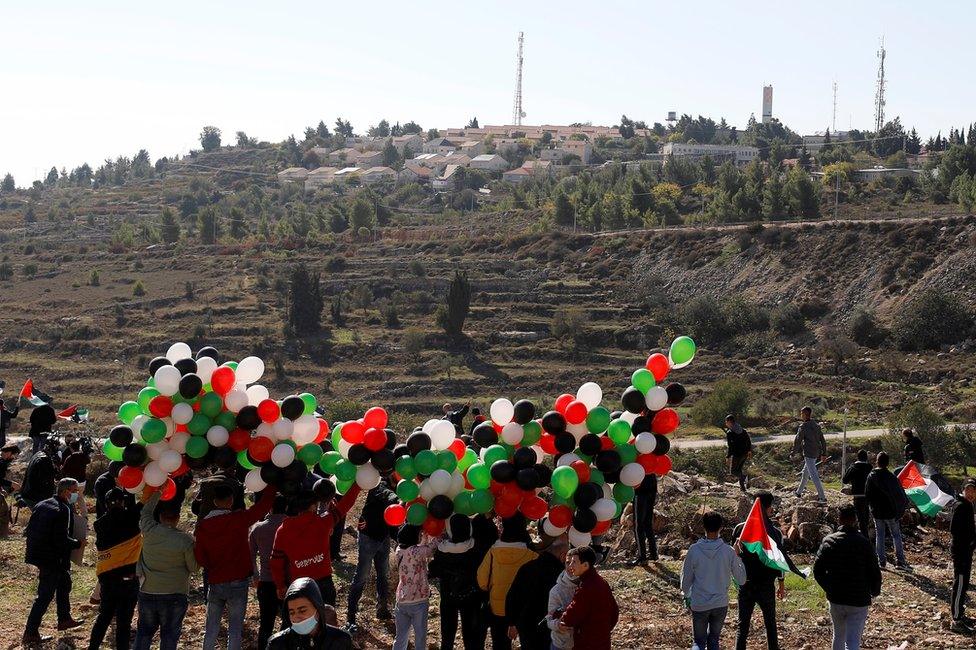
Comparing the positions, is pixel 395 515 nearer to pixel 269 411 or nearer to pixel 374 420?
pixel 374 420

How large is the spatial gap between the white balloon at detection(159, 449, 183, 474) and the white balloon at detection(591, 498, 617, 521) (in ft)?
11.1

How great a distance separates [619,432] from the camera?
29.9 feet

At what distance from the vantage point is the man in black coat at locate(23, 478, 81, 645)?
8.54 m

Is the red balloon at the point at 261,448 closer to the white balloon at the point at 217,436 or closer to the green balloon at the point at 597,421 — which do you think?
the white balloon at the point at 217,436

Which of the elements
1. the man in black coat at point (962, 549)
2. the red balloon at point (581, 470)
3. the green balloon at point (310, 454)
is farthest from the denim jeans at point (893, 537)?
the green balloon at point (310, 454)

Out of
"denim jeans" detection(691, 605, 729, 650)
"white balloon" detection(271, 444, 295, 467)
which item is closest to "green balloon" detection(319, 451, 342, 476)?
"white balloon" detection(271, 444, 295, 467)

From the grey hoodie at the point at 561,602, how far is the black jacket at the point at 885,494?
18.1 feet

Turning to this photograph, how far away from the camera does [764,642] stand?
9.23m

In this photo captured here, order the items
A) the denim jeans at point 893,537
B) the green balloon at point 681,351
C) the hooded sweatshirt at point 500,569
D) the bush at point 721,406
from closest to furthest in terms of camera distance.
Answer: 1. the hooded sweatshirt at point 500,569
2. the green balloon at point 681,351
3. the denim jeans at point 893,537
4. the bush at point 721,406

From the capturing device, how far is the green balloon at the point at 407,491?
864 centimetres

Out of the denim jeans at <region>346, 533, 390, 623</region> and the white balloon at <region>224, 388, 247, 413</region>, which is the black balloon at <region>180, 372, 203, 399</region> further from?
the denim jeans at <region>346, 533, 390, 623</region>

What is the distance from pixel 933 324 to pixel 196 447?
42.3 m

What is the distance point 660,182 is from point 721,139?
6396cm

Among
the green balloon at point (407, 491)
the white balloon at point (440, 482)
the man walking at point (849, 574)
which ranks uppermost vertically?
the white balloon at point (440, 482)
